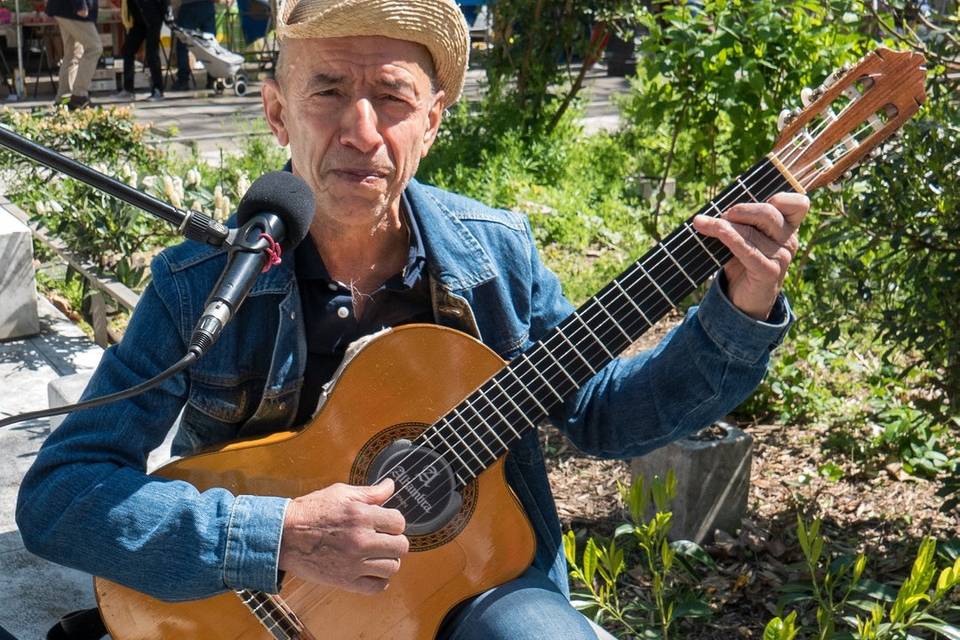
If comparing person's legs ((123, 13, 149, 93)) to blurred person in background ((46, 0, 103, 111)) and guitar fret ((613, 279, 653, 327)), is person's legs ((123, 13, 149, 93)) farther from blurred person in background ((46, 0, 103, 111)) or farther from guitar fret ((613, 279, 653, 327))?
guitar fret ((613, 279, 653, 327))

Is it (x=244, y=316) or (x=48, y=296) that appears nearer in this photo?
(x=244, y=316)

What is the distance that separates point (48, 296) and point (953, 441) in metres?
4.49

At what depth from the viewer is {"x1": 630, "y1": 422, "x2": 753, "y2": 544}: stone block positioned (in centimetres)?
358

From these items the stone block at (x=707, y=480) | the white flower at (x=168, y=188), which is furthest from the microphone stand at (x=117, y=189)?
the white flower at (x=168, y=188)

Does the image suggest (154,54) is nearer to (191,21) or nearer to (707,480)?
(191,21)

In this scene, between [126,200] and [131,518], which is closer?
[126,200]

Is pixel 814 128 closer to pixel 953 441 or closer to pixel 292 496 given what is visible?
pixel 292 496

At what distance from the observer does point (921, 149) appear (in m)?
3.13

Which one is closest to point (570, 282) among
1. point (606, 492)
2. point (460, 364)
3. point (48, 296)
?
point (606, 492)

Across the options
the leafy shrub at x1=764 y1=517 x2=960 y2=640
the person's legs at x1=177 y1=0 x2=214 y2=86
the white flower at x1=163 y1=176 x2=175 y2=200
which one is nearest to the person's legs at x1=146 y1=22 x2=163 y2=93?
the person's legs at x1=177 y1=0 x2=214 y2=86

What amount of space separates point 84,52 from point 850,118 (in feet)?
38.1

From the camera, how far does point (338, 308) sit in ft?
7.73

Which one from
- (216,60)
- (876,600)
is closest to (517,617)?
(876,600)

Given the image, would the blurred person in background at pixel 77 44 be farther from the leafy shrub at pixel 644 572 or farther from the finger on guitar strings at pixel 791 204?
the finger on guitar strings at pixel 791 204
